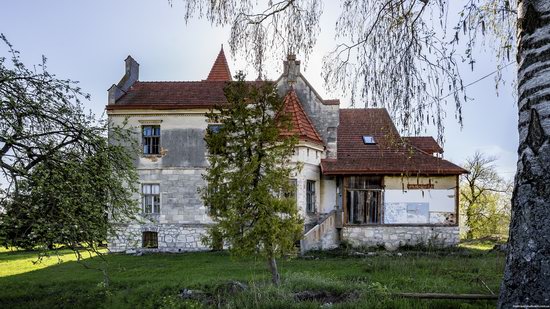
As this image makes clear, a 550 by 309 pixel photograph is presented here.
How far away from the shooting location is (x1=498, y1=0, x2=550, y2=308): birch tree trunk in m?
3.61

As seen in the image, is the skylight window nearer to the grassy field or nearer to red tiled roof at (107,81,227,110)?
the grassy field

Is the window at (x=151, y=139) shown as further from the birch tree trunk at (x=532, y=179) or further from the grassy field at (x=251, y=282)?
the birch tree trunk at (x=532, y=179)

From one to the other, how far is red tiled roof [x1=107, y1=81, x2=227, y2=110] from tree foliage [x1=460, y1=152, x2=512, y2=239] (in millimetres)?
17706

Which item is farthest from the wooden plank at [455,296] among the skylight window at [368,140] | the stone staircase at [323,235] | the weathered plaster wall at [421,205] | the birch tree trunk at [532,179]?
the skylight window at [368,140]

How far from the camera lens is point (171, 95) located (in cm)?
2047

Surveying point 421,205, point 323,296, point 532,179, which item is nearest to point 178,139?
point 421,205

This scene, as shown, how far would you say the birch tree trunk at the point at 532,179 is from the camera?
3.61 metres

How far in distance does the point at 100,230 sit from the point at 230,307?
2544 mm

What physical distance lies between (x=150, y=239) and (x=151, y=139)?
182 inches

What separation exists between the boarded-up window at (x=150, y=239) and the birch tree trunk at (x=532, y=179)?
1777 centimetres

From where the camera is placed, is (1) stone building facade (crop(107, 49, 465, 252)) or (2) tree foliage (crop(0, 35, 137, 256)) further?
(1) stone building facade (crop(107, 49, 465, 252))

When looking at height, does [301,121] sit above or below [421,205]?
above

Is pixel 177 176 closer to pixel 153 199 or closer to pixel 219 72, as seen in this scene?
pixel 153 199

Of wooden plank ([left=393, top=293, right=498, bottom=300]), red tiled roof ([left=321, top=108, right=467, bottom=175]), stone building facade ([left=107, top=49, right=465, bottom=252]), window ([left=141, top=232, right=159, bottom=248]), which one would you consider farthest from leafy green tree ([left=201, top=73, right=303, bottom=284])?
window ([left=141, top=232, right=159, bottom=248])
